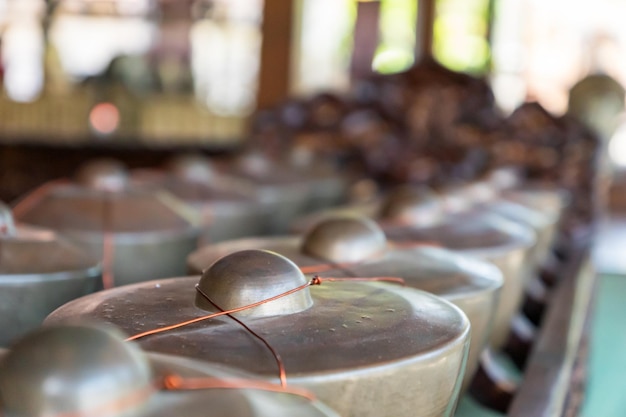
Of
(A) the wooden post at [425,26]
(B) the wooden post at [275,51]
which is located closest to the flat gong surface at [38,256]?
(B) the wooden post at [275,51]

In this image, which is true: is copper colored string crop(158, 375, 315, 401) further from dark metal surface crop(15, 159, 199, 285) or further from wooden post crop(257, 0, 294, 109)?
wooden post crop(257, 0, 294, 109)

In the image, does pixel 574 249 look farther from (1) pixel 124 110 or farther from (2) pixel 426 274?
(1) pixel 124 110

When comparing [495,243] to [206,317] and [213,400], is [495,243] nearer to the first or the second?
[206,317]

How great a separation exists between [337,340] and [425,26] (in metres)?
5.34

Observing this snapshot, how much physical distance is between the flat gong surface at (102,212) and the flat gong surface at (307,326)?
67 cm

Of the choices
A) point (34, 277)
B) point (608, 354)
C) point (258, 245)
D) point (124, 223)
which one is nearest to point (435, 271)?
point (258, 245)

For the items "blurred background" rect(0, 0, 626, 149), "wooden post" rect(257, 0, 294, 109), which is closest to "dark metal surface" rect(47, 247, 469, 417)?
"blurred background" rect(0, 0, 626, 149)

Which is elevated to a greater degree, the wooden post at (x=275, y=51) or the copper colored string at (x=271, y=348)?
the copper colored string at (x=271, y=348)

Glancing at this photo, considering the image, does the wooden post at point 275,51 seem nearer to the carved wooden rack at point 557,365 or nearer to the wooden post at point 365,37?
the wooden post at point 365,37

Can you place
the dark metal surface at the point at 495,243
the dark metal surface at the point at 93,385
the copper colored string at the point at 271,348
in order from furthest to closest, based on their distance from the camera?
the dark metal surface at the point at 495,243
the copper colored string at the point at 271,348
the dark metal surface at the point at 93,385

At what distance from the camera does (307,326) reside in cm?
100

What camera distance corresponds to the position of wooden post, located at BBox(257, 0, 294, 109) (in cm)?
608

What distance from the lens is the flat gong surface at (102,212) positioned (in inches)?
71.9

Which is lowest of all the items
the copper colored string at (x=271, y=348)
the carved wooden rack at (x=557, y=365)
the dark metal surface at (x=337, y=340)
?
the carved wooden rack at (x=557, y=365)
